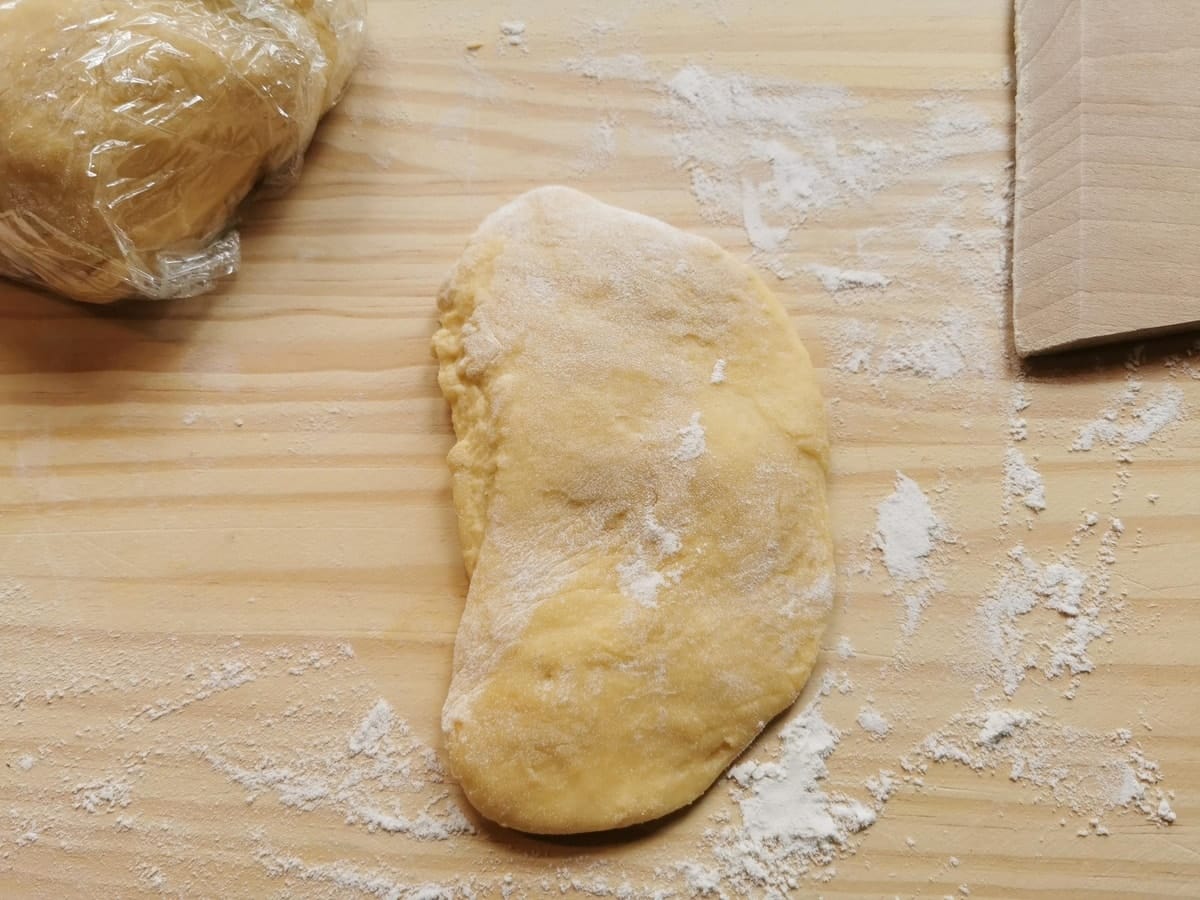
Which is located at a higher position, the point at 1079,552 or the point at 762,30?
the point at 762,30

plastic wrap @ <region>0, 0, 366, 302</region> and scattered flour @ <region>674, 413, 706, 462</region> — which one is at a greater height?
plastic wrap @ <region>0, 0, 366, 302</region>

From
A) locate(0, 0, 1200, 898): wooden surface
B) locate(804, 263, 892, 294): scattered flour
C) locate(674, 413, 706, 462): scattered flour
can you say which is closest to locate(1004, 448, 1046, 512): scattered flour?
locate(0, 0, 1200, 898): wooden surface

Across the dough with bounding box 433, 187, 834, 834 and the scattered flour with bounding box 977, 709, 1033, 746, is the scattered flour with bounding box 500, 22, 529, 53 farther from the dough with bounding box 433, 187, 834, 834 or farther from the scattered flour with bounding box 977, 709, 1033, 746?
the scattered flour with bounding box 977, 709, 1033, 746

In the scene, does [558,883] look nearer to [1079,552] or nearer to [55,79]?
[1079,552]

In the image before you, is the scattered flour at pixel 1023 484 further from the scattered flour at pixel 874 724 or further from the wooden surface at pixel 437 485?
the scattered flour at pixel 874 724

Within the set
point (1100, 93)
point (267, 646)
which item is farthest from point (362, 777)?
point (1100, 93)

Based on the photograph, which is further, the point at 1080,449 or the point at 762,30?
the point at 762,30
